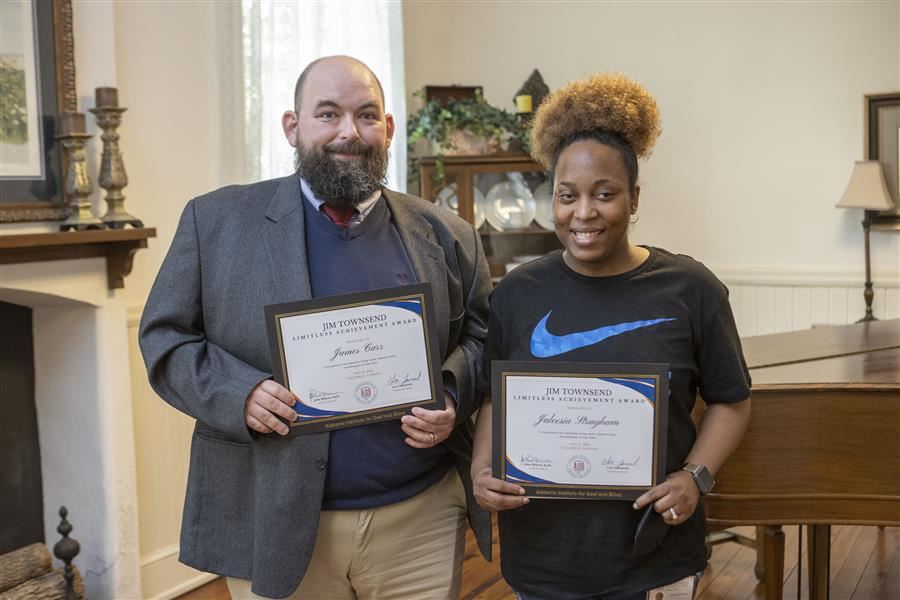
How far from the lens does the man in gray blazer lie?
1.68m

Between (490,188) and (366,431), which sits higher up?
(490,188)

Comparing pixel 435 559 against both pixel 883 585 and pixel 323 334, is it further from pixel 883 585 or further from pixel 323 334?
pixel 883 585

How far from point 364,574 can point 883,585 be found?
8.25ft

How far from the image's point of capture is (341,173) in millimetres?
1752

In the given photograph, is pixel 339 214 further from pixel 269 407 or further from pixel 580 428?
pixel 580 428

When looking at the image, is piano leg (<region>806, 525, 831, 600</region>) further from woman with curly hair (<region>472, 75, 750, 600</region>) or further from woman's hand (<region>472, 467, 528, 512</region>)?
woman's hand (<region>472, 467, 528, 512</region>)

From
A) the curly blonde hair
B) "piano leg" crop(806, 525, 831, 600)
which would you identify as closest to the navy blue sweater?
the curly blonde hair

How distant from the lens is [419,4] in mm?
5391

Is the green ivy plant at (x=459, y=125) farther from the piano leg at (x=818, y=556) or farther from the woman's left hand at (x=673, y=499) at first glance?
the woman's left hand at (x=673, y=499)

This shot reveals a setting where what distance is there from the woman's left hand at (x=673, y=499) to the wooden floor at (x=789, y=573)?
2050mm

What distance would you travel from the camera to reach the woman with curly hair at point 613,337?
155 centimetres

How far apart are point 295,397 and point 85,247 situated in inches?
66.7
